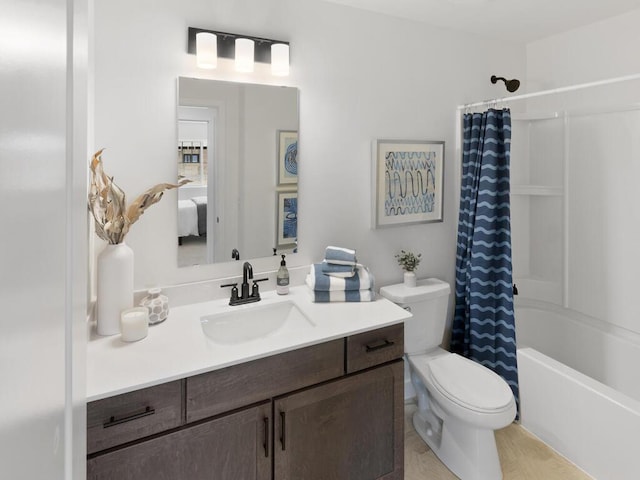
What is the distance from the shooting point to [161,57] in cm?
165

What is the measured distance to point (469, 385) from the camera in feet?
6.15

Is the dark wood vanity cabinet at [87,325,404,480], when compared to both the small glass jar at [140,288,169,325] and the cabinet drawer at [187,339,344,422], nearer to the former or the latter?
the cabinet drawer at [187,339,344,422]

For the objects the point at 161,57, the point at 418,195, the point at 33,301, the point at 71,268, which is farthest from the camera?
the point at 418,195

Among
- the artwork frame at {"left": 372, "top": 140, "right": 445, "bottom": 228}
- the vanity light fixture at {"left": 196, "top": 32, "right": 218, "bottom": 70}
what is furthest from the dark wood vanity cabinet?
the vanity light fixture at {"left": 196, "top": 32, "right": 218, "bottom": 70}

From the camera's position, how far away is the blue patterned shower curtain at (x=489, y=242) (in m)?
2.24

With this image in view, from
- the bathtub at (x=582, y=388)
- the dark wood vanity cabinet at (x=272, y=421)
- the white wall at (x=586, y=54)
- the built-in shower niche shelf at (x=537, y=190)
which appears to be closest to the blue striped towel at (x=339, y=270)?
the dark wood vanity cabinet at (x=272, y=421)

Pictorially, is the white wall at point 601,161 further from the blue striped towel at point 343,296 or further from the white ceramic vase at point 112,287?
the white ceramic vase at point 112,287

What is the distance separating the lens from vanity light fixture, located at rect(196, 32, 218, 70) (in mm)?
1681

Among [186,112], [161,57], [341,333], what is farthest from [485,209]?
[161,57]

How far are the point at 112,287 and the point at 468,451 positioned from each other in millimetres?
1827

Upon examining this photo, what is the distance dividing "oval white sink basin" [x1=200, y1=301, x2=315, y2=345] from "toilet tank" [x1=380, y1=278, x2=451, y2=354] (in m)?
0.64

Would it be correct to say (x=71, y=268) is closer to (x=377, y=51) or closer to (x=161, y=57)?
(x=161, y=57)

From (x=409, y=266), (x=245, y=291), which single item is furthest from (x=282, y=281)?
(x=409, y=266)

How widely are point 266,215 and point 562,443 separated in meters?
2.03
